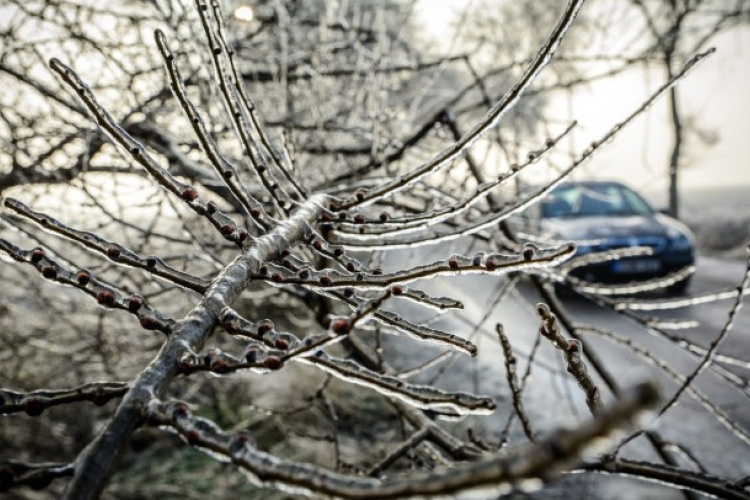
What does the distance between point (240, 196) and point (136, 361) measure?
4.32 meters

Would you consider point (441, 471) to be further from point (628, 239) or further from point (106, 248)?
point (628, 239)

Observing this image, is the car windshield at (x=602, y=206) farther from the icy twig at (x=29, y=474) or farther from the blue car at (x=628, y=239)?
the icy twig at (x=29, y=474)

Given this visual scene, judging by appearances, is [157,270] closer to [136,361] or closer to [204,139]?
[204,139]

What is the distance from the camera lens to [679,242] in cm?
725

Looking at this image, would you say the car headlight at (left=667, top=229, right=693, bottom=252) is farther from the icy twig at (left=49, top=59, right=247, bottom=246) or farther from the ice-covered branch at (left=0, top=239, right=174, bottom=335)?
the ice-covered branch at (left=0, top=239, right=174, bottom=335)

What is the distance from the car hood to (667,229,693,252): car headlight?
0.40 feet

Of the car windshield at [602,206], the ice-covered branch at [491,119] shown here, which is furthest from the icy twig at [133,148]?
the car windshield at [602,206]

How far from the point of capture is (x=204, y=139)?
88 cm

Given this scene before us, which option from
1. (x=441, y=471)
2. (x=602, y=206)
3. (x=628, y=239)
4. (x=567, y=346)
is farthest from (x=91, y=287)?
(x=602, y=206)

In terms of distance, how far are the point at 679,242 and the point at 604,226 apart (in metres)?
1.07

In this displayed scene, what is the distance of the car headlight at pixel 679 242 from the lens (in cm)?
721

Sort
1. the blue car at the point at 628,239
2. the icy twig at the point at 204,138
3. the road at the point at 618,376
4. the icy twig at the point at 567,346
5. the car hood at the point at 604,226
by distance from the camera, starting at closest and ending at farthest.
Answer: the icy twig at the point at 567,346 → the icy twig at the point at 204,138 → the road at the point at 618,376 → the blue car at the point at 628,239 → the car hood at the point at 604,226

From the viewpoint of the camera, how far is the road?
4094 millimetres

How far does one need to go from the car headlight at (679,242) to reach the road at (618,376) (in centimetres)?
92
